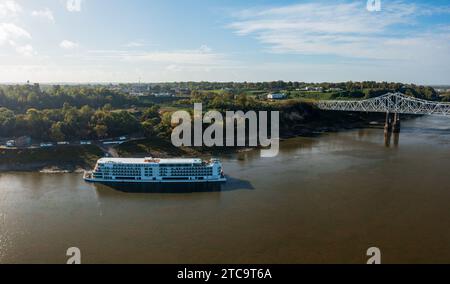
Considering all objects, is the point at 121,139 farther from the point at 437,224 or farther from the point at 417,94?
the point at 417,94

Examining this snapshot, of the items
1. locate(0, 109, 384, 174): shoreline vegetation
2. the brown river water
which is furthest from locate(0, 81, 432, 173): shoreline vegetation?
Answer: the brown river water

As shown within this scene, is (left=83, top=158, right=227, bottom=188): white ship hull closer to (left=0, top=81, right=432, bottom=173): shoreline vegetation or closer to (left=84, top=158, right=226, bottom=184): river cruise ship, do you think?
(left=84, top=158, right=226, bottom=184): river cruise ship

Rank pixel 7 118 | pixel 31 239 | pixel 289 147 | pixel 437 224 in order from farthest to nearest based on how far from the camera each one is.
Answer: pixel 289 147 → pixel 7 118 → pixel 437 224 → pixel 31 239

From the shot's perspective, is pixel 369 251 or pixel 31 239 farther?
pixel 31 239


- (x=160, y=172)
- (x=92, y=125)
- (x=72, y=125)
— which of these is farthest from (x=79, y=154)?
(x=160, y=172)

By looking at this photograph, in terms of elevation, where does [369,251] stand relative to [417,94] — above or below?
below

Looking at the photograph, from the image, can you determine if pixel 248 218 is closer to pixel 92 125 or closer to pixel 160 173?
pixel 160 173

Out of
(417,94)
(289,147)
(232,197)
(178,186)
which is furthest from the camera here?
(417,94)
